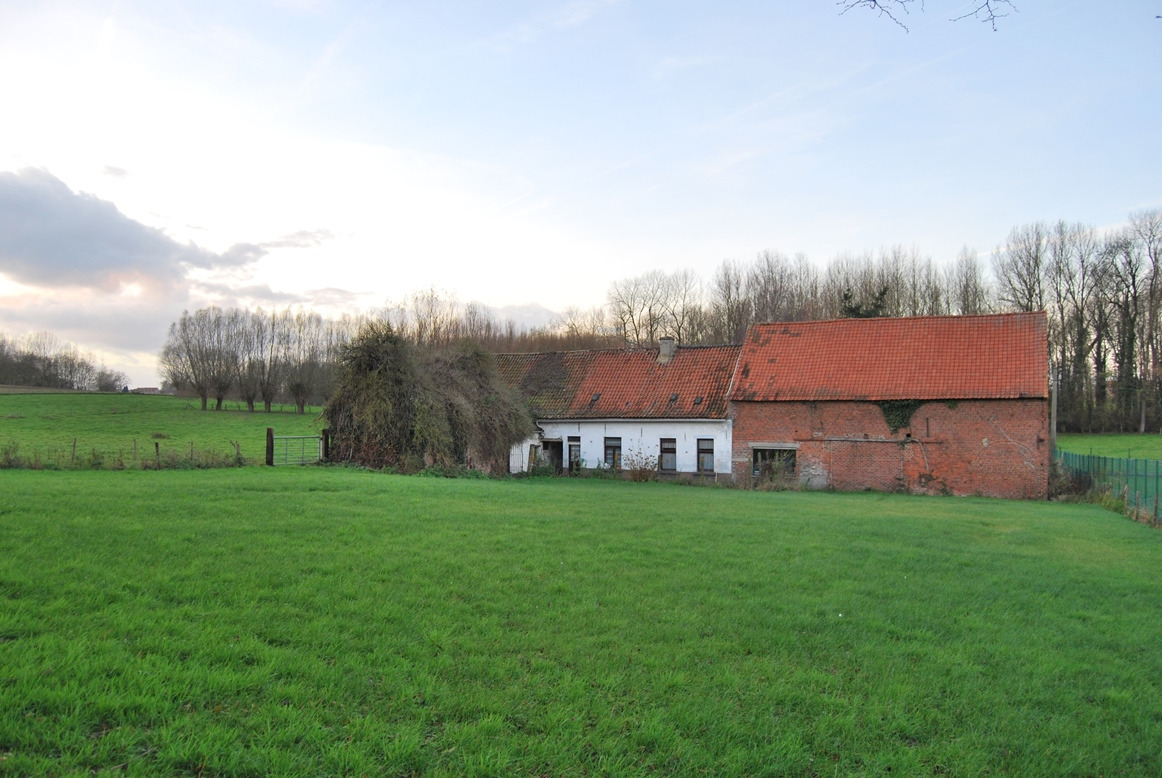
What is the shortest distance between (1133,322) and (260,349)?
69.2 meters

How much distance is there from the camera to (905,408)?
26.3 meters

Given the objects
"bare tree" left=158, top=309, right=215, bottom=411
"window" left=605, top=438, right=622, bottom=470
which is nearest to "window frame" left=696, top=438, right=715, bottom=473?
"window" left=605, top=438, right=622, bottom=470

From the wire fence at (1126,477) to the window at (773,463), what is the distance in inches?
367

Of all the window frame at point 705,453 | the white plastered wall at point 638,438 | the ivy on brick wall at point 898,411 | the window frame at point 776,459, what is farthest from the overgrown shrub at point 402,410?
the ivy on brick wall at point 898,411

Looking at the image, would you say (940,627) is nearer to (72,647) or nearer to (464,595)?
(464,595)

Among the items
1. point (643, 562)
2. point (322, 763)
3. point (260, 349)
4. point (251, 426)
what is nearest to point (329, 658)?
point (322, 763)

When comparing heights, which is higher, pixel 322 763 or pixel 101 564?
pixel 101 564

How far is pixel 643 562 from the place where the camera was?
8883mm

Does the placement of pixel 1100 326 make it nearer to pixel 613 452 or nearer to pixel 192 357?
pixel 613 452

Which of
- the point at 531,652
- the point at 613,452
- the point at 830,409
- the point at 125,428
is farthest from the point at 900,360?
the point at 125,428

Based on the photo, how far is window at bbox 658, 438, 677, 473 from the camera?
29281 mm

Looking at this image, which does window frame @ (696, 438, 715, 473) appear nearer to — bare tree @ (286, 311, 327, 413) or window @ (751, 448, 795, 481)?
window @ (751, 448, 795, 481)

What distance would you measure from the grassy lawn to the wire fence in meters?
9.38

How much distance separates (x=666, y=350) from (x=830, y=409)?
7.94 metres
